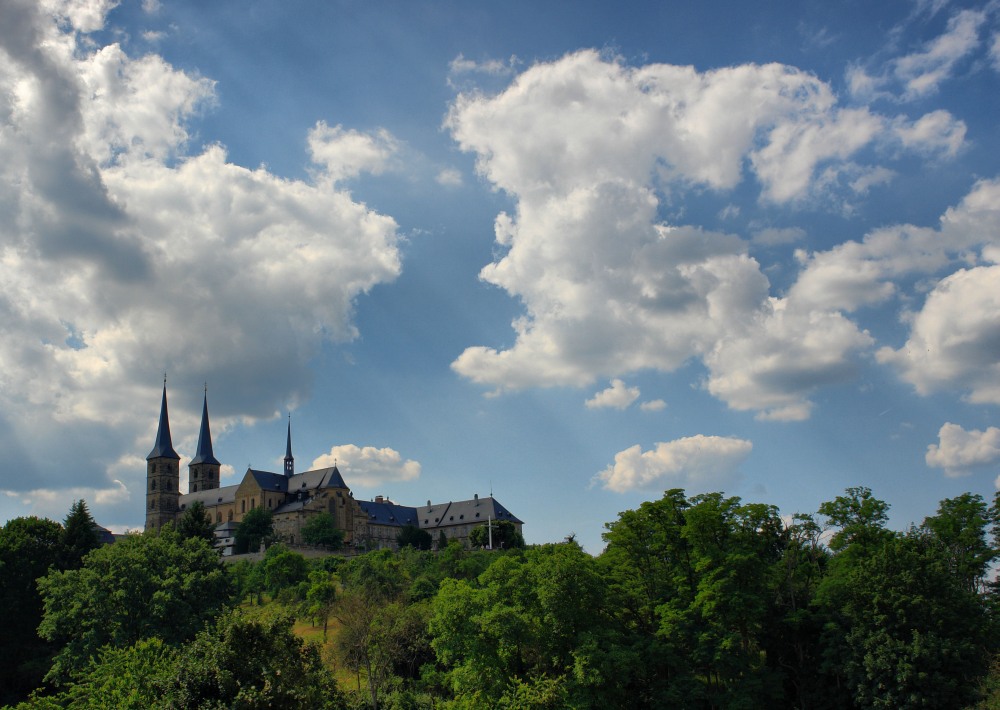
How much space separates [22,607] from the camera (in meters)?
56.3

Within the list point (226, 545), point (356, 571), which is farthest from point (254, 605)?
point (226, 545)

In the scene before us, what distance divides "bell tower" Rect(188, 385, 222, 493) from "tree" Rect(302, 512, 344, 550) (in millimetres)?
41296

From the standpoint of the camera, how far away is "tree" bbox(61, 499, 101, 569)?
6144 centimetres

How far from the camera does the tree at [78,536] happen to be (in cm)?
6144

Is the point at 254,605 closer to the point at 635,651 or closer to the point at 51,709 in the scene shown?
the point at 635,651

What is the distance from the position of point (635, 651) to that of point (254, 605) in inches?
1971

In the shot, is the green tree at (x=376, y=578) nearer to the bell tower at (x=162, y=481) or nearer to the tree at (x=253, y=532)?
the tree at (x=253, y=532)

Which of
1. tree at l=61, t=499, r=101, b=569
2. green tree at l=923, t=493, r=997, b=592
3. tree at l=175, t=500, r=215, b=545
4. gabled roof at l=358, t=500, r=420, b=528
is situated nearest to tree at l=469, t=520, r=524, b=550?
gabled roof at l=358, t=500, r=420, b=528

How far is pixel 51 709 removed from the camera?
1157 inches

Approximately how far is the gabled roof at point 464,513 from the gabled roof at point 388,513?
2392 millimetres

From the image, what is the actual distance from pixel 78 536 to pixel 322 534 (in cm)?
6539

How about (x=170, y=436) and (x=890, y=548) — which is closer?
(x=890, y=548)

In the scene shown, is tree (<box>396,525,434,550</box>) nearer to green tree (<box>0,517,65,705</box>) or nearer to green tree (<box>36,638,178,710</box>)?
green tree (<box>0,517,65,705</box>)

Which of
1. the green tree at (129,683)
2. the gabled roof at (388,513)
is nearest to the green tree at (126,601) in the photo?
the green tree at (129,683)
